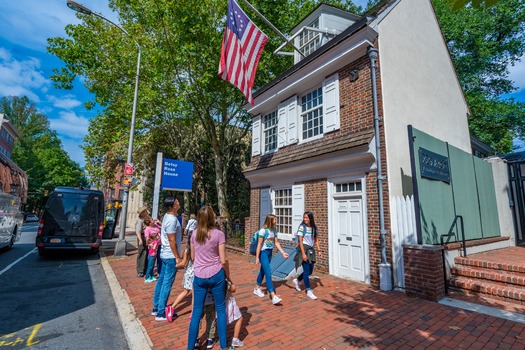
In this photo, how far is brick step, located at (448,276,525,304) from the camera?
5097mm

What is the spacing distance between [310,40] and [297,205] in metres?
7.44

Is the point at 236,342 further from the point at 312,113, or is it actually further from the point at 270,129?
the point at 270,129

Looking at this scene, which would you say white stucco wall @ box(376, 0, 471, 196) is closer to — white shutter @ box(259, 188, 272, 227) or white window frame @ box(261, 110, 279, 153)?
white window frame @ box(261, 110, 279, 153)

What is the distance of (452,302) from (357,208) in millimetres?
2849

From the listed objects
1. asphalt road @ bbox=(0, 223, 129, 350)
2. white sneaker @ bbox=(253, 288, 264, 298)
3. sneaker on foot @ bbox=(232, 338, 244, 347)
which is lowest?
asphalt road @ bbox=(0, 223, 129, 350)

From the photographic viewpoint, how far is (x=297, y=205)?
29.7 ft

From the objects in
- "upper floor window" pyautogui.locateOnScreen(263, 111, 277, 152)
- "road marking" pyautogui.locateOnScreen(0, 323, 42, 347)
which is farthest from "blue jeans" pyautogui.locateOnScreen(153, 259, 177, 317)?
"upper floor window" pyautogui.locateOnScreen(263, 111, 277, 152)

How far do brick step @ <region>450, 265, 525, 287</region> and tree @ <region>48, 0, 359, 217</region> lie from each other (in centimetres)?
1201

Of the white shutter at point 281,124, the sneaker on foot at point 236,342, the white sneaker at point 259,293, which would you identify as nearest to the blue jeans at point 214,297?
the sneaker on foot at point 236,342

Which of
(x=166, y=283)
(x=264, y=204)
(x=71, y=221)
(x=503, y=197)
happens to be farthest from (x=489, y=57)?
(x=71, y=221)

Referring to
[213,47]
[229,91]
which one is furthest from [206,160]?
[213,47]

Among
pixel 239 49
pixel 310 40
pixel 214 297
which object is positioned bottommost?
pixel 214 297

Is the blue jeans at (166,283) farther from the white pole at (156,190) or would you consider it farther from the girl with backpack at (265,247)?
the white pole at (156,190)

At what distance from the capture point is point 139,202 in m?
29.1
